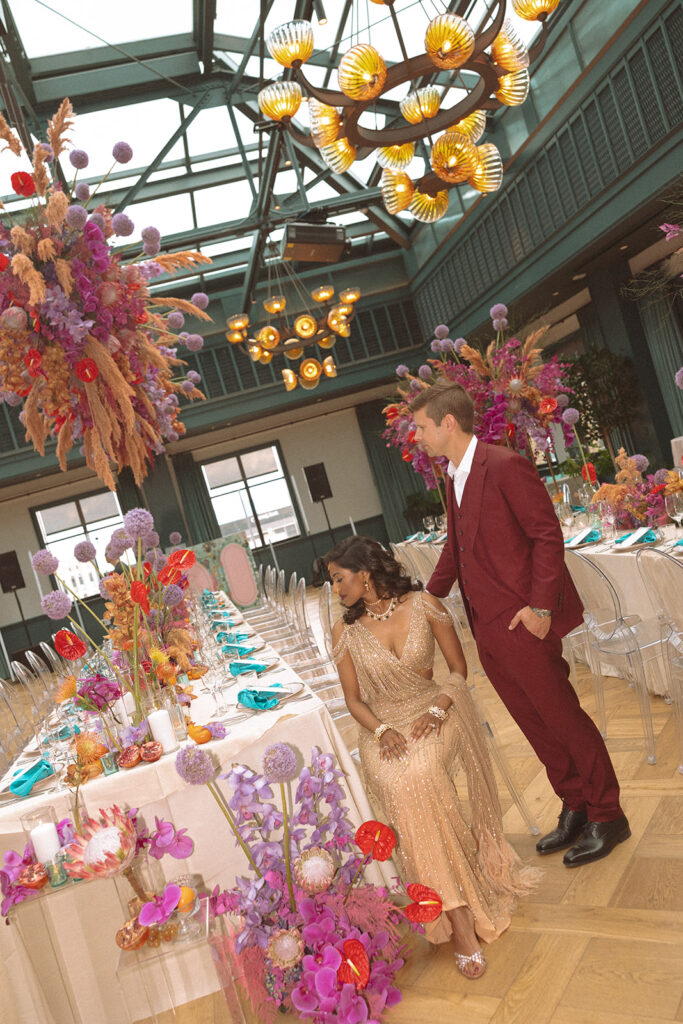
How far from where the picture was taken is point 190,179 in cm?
1088

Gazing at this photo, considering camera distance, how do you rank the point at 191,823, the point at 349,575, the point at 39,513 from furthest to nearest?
the point at 39,513 < the point at 349,575 < the point at 191,823

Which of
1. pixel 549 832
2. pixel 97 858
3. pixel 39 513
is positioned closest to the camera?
pixel 97 858

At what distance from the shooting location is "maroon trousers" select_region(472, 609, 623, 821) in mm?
2582

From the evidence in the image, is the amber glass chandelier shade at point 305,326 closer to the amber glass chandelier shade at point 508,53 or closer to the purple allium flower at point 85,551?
the amber glass chandelier shade at point 508,53

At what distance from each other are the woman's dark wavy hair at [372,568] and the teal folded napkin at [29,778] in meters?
1.15

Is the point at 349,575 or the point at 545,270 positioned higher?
the point at 545,270

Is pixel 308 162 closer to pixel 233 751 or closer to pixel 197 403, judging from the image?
pixel 197 403

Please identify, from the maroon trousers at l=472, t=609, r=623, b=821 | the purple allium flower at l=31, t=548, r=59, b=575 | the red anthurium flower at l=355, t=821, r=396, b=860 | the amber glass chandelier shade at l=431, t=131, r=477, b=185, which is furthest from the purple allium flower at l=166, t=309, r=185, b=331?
the amber glass chandelier shade at l=431, t=131, r=477, b=185

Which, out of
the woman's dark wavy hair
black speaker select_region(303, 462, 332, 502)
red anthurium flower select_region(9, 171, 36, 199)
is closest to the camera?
red anthurium flower select_region(9, 171, 36, 199)

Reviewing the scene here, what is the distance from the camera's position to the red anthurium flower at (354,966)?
6.77 feet

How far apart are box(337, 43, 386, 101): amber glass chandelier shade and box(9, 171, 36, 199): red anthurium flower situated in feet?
6.32

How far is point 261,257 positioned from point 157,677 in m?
9.14

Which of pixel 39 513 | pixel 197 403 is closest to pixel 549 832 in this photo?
pixel 197 403

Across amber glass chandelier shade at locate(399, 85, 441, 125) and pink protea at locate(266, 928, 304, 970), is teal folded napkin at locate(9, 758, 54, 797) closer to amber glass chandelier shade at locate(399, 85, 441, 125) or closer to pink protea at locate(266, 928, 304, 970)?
pink protea at locate(266, 928, 304, 970)
